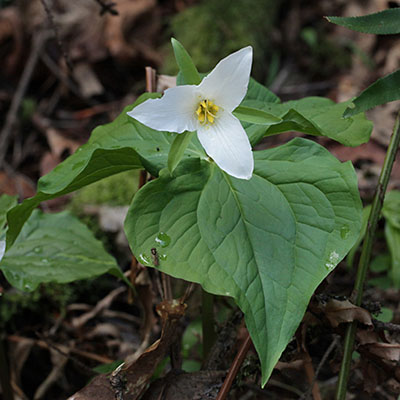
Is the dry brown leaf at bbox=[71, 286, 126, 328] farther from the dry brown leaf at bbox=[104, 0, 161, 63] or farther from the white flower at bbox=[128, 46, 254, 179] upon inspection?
the dry brown leaf at bbox=[104, 0, 161, 63]

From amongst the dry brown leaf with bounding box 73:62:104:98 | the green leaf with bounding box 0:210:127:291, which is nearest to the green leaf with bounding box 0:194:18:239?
the green leaf with bounding box 0:210:127:291

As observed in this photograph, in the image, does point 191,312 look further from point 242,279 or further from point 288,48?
point 288,48

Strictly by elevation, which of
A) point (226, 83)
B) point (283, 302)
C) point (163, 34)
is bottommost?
point (163, 34)

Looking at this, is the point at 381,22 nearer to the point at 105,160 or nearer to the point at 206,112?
the point at 206,112

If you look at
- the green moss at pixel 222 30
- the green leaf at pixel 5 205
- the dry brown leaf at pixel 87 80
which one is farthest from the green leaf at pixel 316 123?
the dry brown leaf at pixel 87 80

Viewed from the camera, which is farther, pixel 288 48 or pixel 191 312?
pixel 288 48

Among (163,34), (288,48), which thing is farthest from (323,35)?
(163,34)

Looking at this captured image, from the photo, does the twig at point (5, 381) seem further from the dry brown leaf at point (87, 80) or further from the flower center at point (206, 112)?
the dry brown leaf at point (87, 80)
